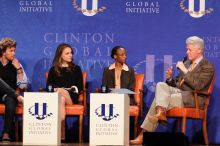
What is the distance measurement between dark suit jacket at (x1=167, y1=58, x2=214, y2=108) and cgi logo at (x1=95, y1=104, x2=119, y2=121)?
1.36 meters

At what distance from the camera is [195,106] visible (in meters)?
7.21

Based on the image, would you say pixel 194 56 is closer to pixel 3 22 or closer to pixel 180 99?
pixel 180 99

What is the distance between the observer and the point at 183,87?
7.34 meters

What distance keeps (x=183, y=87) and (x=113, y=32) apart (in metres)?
1.53

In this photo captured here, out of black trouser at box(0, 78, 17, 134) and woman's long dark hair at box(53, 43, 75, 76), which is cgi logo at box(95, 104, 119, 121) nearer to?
black trouser at box(0, 78, 17, 134)

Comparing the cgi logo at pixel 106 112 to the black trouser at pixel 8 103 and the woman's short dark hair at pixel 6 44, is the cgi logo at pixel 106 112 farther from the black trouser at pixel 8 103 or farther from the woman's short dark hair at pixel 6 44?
the woman's short dark hair at pixel 6 44

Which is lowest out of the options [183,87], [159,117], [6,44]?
[159,117]

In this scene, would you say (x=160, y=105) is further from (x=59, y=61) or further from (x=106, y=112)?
(x=59, y=61)

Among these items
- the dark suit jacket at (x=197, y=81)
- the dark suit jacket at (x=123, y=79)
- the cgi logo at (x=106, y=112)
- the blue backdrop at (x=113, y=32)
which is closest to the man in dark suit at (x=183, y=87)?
the dark suit jacket at (x=197, y=81)

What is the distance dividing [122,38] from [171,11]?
0.82 m

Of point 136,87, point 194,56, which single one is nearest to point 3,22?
point 136,87

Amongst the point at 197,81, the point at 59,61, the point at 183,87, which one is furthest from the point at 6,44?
the point at 197,81

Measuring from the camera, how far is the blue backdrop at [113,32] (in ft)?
26.6

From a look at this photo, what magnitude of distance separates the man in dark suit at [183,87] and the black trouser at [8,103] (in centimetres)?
161
